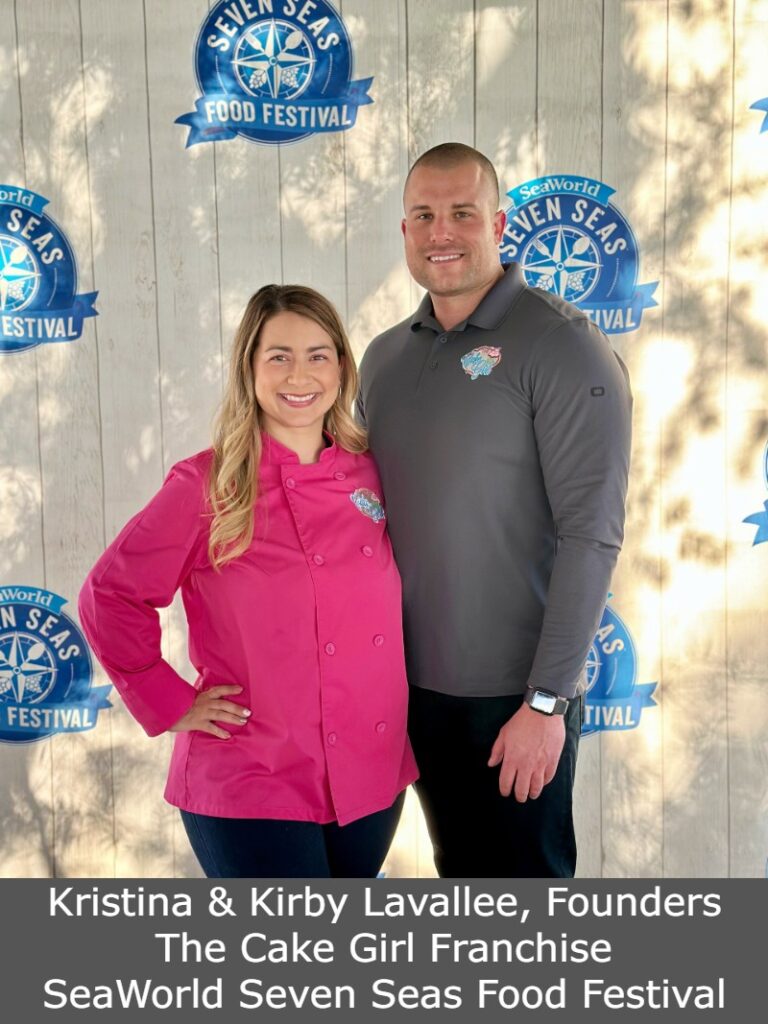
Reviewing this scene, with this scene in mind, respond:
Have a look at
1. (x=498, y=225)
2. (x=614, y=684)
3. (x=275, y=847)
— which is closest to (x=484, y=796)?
(x=275, y=847)

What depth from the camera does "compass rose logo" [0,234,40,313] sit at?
7.71ft

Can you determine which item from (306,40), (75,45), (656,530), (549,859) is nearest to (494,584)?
(549,859)

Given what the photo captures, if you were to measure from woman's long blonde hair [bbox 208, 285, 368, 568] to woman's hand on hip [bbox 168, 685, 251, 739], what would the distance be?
0.20m

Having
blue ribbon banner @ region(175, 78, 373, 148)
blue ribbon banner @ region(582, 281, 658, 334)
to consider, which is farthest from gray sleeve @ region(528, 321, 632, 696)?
blue ribbon banner @ region(175, 78, 373, 148)

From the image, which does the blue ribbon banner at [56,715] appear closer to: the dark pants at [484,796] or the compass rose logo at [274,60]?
the dark pants at [484,796]

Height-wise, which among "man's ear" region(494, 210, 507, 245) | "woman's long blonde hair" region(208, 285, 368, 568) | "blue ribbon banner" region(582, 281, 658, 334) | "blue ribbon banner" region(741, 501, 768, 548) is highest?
"man's ear" region(494, 210, 507, 245)

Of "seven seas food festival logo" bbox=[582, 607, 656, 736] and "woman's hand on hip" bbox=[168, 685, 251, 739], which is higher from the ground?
"woman's hand on hip" bbox=[168, 685, 251, 739]

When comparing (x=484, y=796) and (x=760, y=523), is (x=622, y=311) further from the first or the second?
(x=484, y=796)

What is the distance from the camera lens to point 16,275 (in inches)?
92.9

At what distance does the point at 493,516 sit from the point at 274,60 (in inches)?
51.2

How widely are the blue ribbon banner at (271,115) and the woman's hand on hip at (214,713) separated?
4.52 ft

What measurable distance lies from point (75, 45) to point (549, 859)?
2.01 metres

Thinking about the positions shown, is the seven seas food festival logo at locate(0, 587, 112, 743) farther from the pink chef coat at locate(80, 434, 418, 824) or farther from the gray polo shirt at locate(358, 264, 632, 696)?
the gray polo shirt at locate(358, 264, 632, 696)
